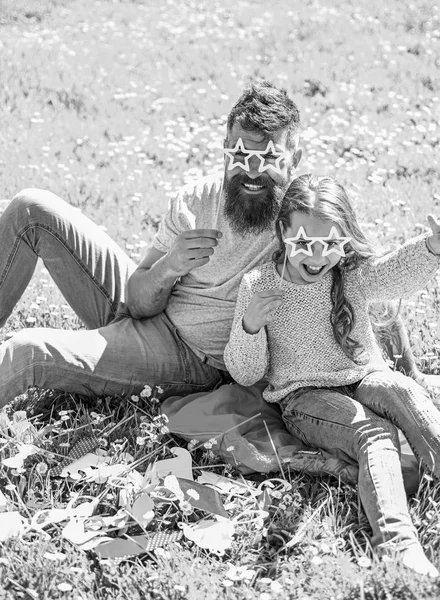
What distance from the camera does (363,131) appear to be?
6211mm

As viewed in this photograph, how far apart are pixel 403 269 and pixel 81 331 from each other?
126cm

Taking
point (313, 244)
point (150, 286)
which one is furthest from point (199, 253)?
point (313, 244)

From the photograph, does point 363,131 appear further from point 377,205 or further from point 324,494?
point 324,494

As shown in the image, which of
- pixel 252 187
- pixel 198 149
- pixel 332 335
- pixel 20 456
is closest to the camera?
pixel 20 456

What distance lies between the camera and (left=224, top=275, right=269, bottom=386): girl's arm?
3191mm

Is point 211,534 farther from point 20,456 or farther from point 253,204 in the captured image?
point 253,204

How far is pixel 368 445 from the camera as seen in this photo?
301 centimetres

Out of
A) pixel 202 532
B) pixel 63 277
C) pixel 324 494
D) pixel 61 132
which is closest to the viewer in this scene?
pixel 202 532

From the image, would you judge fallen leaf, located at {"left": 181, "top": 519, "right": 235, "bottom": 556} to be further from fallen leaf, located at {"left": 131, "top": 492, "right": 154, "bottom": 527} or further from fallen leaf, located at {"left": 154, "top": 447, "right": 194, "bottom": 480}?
fallen leaf, located at {"left": 154, "top": 447, "right": 194, "bottom": 480}

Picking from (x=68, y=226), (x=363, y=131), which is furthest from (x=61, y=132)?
(x=68, y=226)

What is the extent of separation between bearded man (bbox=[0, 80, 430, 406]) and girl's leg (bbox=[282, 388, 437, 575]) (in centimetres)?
48

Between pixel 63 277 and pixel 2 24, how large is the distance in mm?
6039

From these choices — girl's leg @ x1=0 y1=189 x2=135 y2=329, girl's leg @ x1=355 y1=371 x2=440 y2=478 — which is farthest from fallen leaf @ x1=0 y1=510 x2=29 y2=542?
girl's leg @ x1=355 y1=371 x2=440 y2=478

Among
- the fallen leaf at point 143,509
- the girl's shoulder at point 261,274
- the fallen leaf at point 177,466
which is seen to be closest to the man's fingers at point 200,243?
the girl's shoulder at point 261,274
